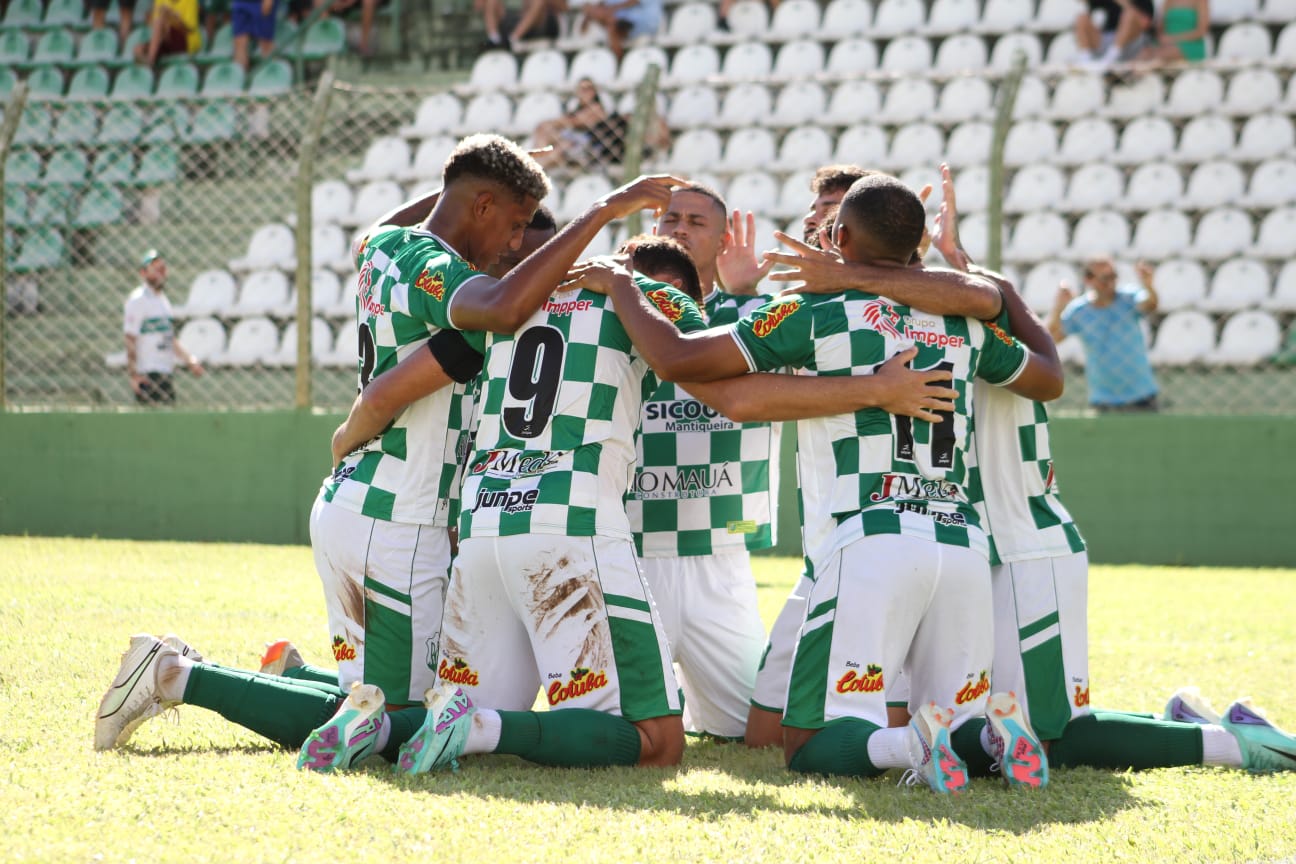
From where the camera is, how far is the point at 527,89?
14695 millimetres

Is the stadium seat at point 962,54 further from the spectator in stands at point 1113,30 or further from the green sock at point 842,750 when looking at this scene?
the green sock at point 842,750

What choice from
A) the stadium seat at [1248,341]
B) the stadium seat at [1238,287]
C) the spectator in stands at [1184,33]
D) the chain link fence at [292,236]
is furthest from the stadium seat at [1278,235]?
the spectator in stands at [1184,33]

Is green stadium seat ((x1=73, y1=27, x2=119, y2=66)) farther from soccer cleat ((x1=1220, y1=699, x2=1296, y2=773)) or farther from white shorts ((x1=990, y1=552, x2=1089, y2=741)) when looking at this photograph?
soccer cleat ((x1=1220, y1=699, x2=1296, y2=773))

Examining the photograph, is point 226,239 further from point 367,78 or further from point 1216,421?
point 1216,421

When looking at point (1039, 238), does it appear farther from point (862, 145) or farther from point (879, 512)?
point (879, 512)

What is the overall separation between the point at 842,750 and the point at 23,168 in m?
10.3

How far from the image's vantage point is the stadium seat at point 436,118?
1463 centimetres

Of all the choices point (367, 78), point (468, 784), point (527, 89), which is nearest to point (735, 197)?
point (527, 89)

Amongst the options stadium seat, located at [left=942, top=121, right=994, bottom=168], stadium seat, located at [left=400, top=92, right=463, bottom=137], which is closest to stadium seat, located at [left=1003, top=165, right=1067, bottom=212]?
stadium seat, located at [left=942, top=121, right=994, bottom=168]

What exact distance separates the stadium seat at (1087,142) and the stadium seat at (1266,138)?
1051mm

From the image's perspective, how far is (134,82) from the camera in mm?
17297

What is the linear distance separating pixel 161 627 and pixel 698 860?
4140mm

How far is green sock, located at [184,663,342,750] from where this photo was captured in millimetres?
4125

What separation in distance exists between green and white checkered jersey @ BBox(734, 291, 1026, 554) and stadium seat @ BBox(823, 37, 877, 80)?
10867mm
